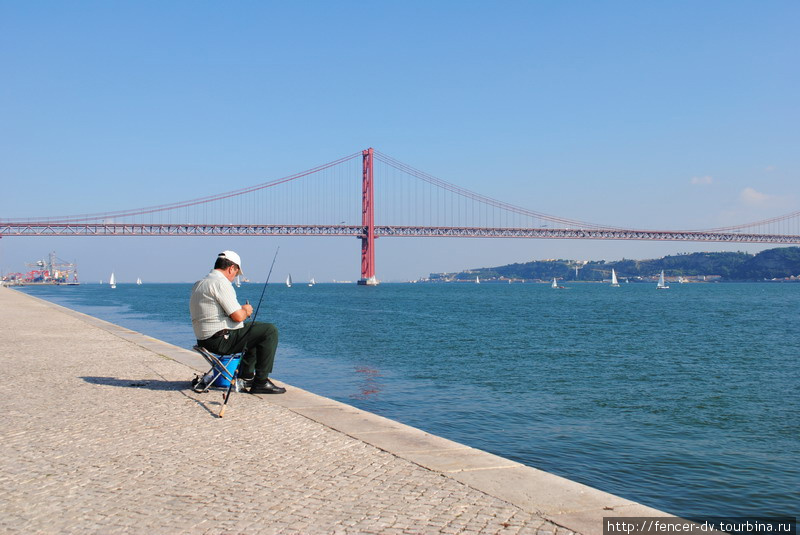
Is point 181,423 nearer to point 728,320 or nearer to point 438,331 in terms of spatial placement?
point 438,331

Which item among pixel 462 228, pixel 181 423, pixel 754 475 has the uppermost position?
pixel 462 228

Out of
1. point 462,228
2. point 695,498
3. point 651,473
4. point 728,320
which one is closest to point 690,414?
point 651,473

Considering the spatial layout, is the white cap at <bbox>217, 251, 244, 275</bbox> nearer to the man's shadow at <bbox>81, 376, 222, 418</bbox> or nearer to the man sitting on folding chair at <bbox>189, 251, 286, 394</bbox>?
the man sitting on folding chair at <bbox>189, 251, 286, 394</bbox>

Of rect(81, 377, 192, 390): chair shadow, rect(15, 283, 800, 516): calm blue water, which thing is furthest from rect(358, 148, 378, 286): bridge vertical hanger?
rect(81, 377, 192, 390): chair shadow

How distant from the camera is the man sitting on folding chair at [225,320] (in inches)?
244

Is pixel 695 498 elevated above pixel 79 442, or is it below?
below

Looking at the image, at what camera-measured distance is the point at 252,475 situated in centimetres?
383

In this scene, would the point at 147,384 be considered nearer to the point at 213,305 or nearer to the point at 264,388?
the point at 264,388

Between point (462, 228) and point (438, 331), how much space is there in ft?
168

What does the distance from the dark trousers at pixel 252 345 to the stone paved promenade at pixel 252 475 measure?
28 cm

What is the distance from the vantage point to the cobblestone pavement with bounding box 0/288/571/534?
3059 mm

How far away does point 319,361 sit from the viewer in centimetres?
1412

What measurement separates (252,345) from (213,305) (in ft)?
1.67

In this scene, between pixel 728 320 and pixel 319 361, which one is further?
pixel 728 320
